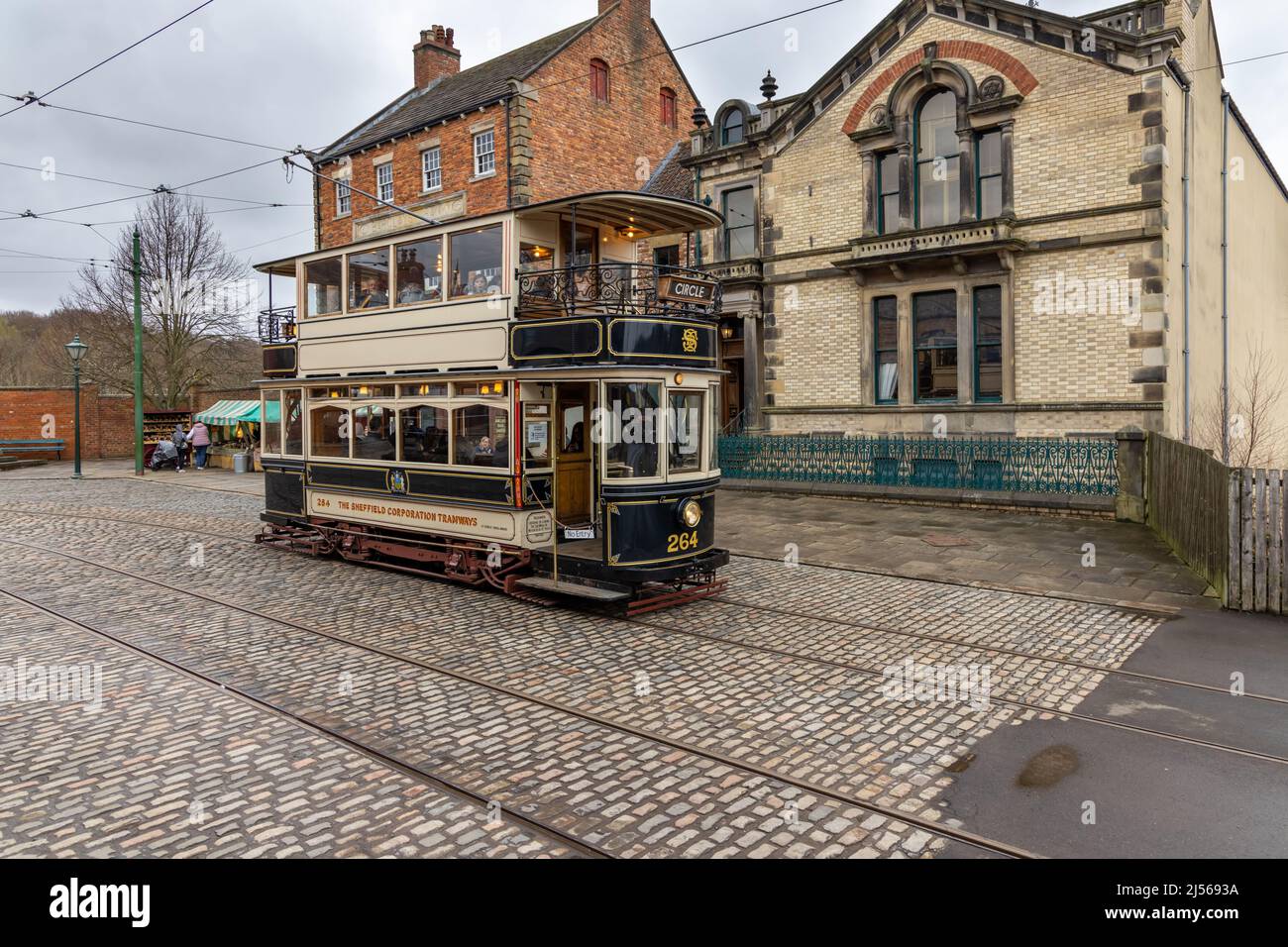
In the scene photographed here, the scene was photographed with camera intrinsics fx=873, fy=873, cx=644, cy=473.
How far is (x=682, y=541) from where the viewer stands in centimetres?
1007

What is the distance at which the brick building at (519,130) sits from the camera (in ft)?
87.2

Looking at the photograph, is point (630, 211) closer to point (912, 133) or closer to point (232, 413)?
point (912, 133)

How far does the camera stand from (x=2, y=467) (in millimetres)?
34031

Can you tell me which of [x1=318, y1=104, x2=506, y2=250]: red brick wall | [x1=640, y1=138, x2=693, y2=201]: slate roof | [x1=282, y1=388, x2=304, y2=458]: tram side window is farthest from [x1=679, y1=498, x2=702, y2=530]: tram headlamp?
[x1=640, y1=138, x2=693, y2=201]: slate roof

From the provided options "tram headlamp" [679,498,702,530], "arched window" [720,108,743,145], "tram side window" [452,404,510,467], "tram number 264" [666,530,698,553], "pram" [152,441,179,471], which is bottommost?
"tram number 264" [666,530,698,553]

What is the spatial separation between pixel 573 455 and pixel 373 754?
18.8 feet

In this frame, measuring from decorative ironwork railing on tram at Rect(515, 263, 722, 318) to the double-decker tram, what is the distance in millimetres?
28

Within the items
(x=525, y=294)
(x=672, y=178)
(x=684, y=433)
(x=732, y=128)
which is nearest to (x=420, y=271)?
(x=525, y=294)

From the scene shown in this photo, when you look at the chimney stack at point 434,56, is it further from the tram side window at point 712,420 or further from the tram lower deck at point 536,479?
the tram side window at point 712,420

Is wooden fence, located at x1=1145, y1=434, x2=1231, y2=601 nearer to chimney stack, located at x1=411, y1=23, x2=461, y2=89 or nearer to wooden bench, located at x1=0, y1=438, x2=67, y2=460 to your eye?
chimney stack, located at x1=411, y1=23, x2=461, y2=89

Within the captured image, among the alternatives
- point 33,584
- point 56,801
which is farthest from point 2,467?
point 56,801

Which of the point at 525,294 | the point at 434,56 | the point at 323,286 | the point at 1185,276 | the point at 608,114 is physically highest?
the point at 434,56

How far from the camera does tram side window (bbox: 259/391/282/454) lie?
560 inches
